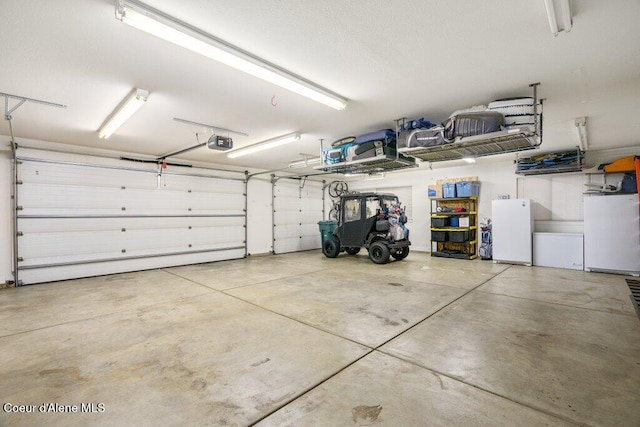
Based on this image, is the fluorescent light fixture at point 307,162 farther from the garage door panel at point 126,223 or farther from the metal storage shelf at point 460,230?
the metal storage shelf at point 460,230

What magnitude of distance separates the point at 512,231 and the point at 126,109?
7804 mm

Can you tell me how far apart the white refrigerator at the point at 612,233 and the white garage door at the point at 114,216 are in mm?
8258

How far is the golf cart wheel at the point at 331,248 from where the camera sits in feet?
26.4

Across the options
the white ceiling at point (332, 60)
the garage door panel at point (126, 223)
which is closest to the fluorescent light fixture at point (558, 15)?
the white ceiling at point (332, 60)

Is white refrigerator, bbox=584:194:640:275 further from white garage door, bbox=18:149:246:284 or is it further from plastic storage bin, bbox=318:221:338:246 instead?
white garage door, bbox=18:149:246:284

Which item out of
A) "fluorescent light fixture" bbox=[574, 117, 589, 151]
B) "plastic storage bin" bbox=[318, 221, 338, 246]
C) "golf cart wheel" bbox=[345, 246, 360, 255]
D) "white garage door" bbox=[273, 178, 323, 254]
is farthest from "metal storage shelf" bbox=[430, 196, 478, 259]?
"white garage door" bbox=[273, 178, 323, 254]

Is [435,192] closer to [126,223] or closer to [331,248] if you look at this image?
[331,248]

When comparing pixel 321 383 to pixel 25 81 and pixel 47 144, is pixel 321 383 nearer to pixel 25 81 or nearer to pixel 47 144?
pixel 25 81

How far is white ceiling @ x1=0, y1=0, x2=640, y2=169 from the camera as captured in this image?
6.28 feet

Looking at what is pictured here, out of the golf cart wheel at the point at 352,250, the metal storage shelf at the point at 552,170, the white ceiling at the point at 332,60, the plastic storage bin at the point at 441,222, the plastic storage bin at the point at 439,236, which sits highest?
the white ceiling at the point at 332,60

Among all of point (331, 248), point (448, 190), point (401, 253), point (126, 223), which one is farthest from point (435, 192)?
point (126, 223)

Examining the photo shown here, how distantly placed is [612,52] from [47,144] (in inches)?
325

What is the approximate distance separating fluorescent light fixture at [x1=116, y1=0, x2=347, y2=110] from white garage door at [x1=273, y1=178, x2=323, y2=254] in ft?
21.1

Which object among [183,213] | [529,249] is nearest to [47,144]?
[183,213]
